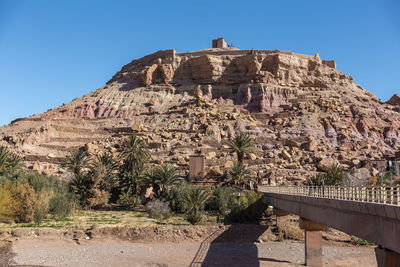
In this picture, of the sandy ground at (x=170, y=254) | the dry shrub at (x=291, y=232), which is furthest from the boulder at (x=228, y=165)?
the sandy ground at (x=170, y=254)

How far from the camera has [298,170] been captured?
1841 inches

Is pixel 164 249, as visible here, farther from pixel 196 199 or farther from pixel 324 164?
pixel 324 164

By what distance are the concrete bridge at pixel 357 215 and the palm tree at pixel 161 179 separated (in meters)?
14.4

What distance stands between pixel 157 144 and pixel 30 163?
16187mm

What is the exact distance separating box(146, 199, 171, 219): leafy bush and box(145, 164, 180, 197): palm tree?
5.42 ft

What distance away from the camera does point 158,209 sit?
31656 mm

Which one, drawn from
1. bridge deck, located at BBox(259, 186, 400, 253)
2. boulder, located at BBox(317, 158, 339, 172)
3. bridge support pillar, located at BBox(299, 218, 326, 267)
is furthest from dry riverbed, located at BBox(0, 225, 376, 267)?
boulder, located at BBox(317, 158, 339, 172)

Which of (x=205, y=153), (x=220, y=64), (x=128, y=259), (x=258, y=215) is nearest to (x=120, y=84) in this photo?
(x=220, y=64)

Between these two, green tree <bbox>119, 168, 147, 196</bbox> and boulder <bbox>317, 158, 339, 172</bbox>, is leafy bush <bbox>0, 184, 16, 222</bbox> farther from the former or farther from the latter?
boulder <bbox>317, 158, 339, 172</bbox>

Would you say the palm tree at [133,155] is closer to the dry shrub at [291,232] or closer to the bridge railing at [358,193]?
the bridge railing at [358,193]

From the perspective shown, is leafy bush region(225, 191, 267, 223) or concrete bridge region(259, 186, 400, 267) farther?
leafy bush region(225, 191, 267, 223)

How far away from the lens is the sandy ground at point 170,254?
20375 millimetres

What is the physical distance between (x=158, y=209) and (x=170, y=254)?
9541mm

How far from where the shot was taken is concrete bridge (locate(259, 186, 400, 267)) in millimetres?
11086
